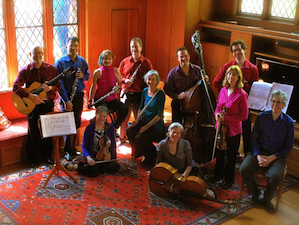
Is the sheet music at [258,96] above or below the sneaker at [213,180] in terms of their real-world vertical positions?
above

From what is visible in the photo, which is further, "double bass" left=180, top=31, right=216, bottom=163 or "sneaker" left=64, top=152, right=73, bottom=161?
"sneaker" left=64, top=152, right=73, bottom=161

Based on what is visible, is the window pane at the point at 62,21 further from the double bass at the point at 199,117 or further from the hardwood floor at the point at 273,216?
the hardwood floor at the point at 273,216

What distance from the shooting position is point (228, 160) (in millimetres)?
4859

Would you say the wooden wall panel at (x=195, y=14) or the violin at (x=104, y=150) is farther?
the wooden wall panel at (x=195, y=14)

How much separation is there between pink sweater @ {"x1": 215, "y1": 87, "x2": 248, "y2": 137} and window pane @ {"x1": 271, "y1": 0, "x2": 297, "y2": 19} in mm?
2053

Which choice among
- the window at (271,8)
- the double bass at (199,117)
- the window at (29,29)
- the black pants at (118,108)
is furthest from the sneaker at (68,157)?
the window at (271,8)

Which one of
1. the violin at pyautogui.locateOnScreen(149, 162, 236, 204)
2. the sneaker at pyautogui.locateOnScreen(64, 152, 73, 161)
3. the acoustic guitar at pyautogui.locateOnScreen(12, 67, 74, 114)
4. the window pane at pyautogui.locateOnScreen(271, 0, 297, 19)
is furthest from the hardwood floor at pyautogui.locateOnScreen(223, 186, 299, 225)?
the window pane at pyautogui.locateOnScreen(271, 0, 297, 19)

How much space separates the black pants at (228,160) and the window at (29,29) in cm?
289

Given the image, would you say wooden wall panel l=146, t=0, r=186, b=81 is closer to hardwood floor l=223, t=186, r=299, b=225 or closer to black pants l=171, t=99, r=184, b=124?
black pants l=171, t=99, r=184, b=124

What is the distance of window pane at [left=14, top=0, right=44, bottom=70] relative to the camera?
19.0ft

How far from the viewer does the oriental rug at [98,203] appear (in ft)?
13.7

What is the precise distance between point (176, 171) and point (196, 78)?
137cm

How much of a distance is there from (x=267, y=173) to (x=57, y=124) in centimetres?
228

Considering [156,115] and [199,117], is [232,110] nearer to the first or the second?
[199,117]
